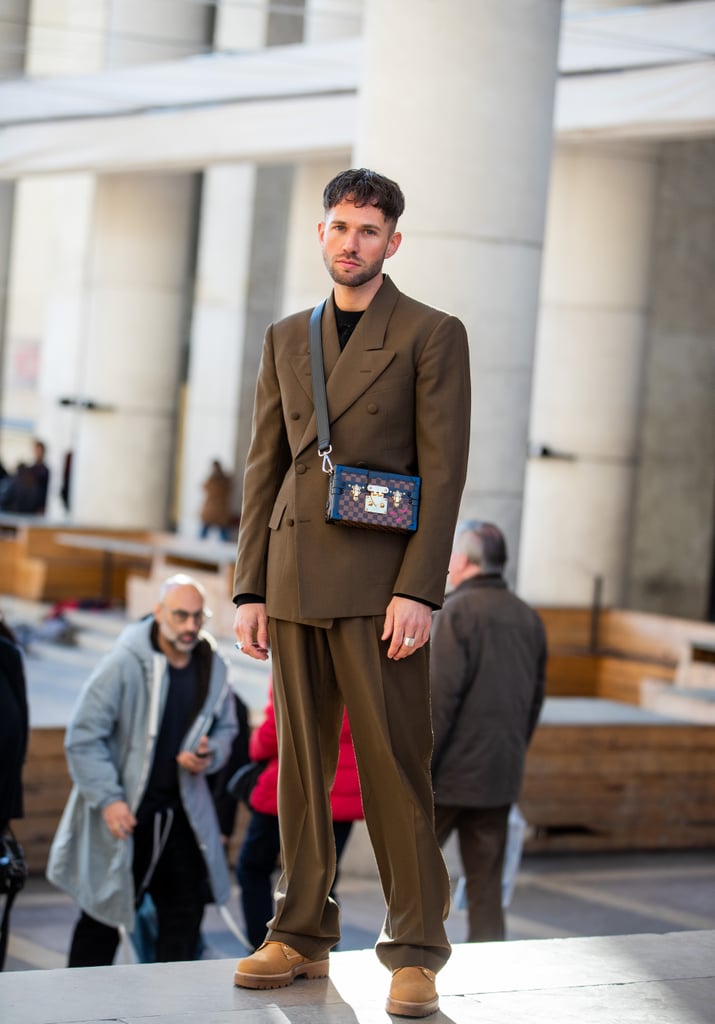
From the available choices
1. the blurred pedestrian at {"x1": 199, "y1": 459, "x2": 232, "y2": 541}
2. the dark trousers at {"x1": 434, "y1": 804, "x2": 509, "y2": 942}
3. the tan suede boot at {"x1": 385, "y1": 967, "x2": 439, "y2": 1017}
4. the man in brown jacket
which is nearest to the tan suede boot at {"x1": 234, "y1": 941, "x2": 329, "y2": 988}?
the tan suede boot at {"x1": 385, "y1": 967, "x2": 439, "y2": 1017}

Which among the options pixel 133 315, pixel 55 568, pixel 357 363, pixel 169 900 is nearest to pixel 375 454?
pixel 357 363

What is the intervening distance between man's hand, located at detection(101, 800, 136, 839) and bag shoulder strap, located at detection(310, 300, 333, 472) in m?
2.77

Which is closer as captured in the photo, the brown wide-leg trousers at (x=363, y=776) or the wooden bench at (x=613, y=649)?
the brown wide-leg trousers at (x=363, y=776)

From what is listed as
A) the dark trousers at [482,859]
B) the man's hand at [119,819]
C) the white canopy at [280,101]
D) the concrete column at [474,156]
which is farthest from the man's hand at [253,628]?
the white canopy at [280,101]

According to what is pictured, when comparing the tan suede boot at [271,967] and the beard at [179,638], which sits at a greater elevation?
the beard at [179,638]

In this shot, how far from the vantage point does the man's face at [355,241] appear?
382 centimetres

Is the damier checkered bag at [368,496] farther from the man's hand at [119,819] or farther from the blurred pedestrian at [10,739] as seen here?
the man's hand at [119,819]

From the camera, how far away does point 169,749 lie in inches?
253

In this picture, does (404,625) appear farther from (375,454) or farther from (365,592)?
(375,454)

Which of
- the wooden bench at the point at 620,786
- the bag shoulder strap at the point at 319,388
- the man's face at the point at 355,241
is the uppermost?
the man's face at the point at 355,241

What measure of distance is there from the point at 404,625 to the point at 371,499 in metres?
0.31

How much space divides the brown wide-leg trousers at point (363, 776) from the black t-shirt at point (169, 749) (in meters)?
2.46

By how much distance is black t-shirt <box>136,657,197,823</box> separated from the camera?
6.41 m

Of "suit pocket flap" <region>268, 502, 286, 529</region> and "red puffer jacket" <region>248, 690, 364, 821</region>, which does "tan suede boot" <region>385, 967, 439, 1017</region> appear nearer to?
"suit pocket flap" <region>268, 502, 286, 529</region>
